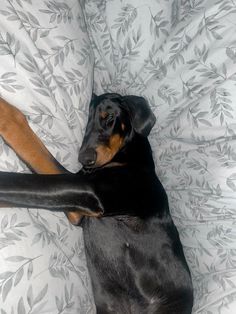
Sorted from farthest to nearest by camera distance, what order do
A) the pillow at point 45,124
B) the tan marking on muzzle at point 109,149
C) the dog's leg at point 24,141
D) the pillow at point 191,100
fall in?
1. the tan marking on muzzle at point 109,149
2. the pillow at point 191,100
3. the dog's leg at point 24,141
4. the pillow at point 45,124

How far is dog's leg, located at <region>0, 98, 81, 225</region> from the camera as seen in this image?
4.80ft

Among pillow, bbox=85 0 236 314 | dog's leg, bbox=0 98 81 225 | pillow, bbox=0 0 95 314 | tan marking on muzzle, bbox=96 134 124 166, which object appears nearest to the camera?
pillow, bbox=0 0 95 314

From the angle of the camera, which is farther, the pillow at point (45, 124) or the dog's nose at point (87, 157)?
the dog's nose at point (87, 157)

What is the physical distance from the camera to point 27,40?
1509 millimetres

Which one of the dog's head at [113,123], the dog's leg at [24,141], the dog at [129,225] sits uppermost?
the dog's leg at [24,141]

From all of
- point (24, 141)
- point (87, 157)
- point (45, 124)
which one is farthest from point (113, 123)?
point (24, 141)

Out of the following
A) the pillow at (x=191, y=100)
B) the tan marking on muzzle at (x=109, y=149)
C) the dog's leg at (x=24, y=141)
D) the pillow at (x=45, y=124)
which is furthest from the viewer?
the tan marking on muzzle at (x=109, y=149)

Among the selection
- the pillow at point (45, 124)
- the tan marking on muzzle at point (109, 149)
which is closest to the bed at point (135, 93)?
the pillow at point (45, 124)

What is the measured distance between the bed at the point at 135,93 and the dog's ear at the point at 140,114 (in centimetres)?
5

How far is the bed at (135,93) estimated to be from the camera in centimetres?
145

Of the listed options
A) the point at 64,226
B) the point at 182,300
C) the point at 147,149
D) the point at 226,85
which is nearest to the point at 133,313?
the point at 182,300

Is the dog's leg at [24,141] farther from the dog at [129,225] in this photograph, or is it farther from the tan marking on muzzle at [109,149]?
the tan marking on muzzle at [109,149]

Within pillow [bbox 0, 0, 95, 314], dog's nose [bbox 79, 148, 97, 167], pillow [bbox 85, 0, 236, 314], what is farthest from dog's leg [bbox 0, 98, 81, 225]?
pillow [bbox 85, 0, 236, 314]

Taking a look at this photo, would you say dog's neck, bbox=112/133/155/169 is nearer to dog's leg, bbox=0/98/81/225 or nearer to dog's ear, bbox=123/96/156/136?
dog's ear, bbox=123/96/156/136
